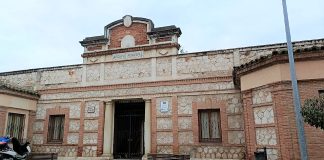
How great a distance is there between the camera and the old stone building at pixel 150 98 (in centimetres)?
1103

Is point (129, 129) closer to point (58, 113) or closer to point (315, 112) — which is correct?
point (58, 113)

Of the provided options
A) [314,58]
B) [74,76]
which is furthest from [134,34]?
[314,58]

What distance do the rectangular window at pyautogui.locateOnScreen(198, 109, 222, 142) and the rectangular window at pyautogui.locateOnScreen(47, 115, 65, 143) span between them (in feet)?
22.7

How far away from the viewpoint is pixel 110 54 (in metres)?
14.1

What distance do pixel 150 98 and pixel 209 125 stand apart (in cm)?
287

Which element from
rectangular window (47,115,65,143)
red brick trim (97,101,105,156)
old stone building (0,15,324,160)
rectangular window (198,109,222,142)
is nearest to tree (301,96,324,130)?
old stone building (0,15,324,160)

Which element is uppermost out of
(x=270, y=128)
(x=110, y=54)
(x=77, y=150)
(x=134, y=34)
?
(x=134, y=34)

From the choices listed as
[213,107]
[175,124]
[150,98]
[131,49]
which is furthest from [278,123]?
Result: [131,49]

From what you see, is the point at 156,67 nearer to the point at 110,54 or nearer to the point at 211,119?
the point at 110,54

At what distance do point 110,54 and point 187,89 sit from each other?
14.1 ft

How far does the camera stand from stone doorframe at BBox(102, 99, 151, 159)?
12617mm

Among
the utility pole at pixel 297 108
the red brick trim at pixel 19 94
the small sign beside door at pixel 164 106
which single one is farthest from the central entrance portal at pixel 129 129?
the utility pole at pixel 297 108

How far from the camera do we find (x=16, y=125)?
545 inches

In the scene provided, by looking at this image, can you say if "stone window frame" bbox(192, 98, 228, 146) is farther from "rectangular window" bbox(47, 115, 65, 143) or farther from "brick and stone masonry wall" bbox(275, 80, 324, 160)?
"rectangular window" bbox(47, 115, 65, 143)
